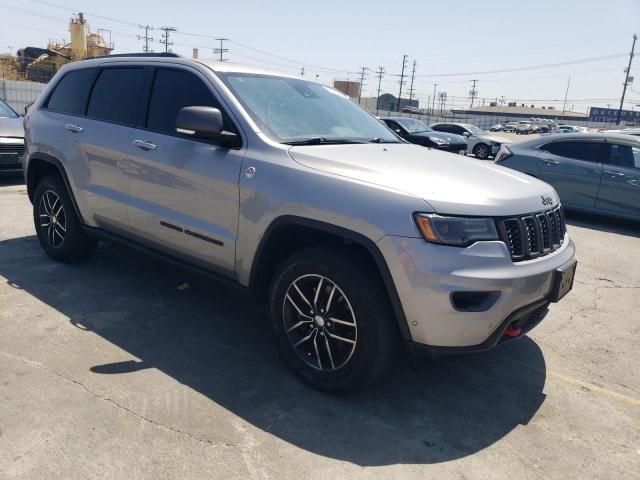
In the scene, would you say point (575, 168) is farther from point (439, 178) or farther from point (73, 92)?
point (73, 92)

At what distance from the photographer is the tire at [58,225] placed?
4.82 metres

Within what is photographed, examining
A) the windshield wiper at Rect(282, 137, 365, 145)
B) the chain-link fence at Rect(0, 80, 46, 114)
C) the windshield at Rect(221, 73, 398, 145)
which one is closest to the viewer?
the windshield wiper at Rect(282, 137, 365, 145)

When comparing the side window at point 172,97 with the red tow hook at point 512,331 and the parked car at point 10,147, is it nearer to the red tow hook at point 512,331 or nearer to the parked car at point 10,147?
the red tow hook at point 512,331

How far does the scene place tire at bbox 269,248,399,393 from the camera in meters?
2.79

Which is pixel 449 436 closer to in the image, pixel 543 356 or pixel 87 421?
pixel 543 356

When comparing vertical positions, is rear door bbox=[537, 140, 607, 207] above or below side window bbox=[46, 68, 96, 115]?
below

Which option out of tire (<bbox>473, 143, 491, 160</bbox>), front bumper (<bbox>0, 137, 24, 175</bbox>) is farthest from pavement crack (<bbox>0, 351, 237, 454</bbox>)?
tire (<bbox>473, 143, 491, 160</bbox>)

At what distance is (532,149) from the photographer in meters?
9.49

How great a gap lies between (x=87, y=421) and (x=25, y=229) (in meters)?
4.36

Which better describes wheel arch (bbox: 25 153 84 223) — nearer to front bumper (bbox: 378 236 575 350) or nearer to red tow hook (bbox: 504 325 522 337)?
front bumper (bbox: 378 236 575 350)

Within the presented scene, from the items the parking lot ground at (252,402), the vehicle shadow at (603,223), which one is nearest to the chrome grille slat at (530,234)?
the parking lot ground at (252,402)

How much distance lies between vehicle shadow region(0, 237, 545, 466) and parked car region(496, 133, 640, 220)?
18.4 ft

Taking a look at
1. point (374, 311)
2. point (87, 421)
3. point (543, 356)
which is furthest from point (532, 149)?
point (87, 421)

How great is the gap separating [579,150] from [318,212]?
7.57 metres
